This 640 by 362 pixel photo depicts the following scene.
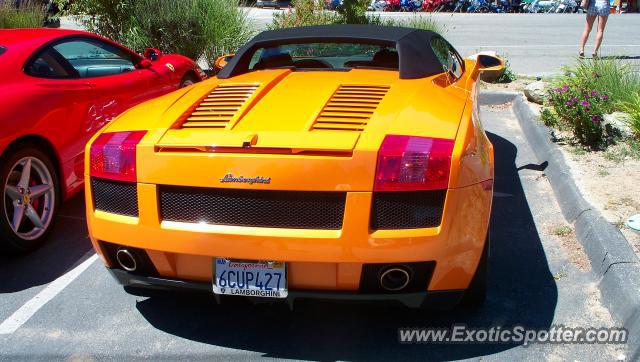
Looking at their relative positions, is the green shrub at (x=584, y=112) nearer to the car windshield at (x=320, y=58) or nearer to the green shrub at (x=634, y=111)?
the green shrub at (x=634, y=111)

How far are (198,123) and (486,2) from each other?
116ft

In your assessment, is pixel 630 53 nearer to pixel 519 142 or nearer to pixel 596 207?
pixel 519 142

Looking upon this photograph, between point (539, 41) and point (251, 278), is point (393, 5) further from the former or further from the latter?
point (251, 278)

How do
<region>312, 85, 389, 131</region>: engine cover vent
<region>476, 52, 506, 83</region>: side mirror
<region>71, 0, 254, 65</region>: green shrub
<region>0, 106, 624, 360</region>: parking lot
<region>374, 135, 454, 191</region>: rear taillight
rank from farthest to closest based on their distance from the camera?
<region>71, 0, 254, 65</region>: green shrub
<region>476, 52, 506, 83</region>: side mirror
<region>0, 106, 624, 360</region>: parking lot
<region>312, 85, 389, 131</region>: engine cover vent
<region>374, 135, 454, 191</region>: rear taillight

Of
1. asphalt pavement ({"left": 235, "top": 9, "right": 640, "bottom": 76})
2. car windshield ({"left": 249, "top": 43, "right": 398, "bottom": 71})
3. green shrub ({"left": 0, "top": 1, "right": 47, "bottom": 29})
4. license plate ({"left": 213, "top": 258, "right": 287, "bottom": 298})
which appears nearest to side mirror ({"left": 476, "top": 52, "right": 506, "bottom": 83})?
car windshield ({"left": 249, "top": 43, "right": 398, "bottom": 71})

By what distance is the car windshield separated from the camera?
14.2ft

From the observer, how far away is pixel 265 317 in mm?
3416

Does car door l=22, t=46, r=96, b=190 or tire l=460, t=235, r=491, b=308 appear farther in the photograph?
car door l=22, t=46, r=96, b=190

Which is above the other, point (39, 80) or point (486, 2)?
point (39, 80)

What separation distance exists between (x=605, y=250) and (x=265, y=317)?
204 centimetres

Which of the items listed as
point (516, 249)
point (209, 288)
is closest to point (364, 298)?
point (209, 288)

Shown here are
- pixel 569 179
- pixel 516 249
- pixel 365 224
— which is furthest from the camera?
pixel 569 179

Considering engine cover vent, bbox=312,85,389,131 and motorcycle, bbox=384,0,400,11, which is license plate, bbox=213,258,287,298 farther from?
motorcycle, bbox=384,0,400,11

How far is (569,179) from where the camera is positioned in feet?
16.5
